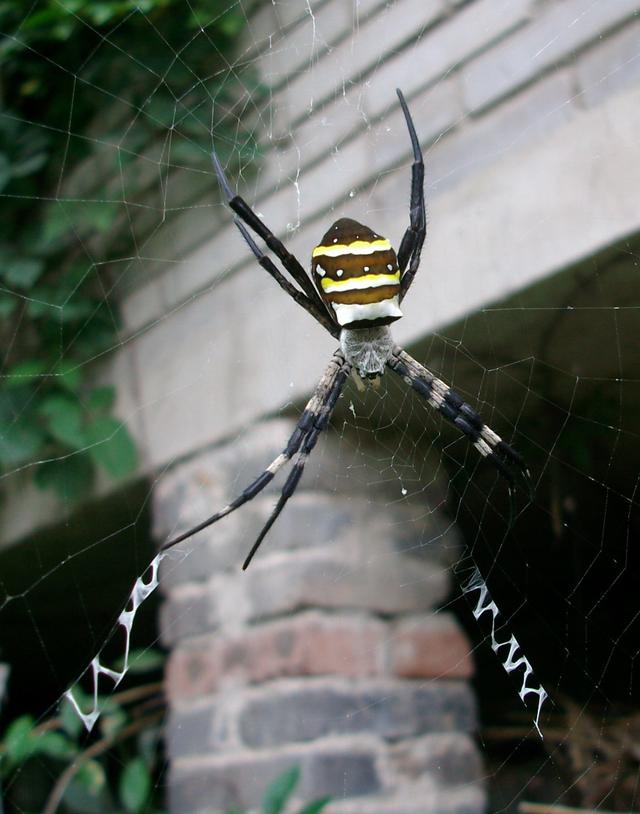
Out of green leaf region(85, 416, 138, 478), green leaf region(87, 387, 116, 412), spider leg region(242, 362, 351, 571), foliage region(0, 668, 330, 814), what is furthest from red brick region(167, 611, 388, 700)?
green leaf region(87, 387, 116, 412)

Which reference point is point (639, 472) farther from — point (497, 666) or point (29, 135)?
point (29, 135)

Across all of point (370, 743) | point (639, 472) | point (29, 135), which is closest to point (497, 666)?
point (639, 472)

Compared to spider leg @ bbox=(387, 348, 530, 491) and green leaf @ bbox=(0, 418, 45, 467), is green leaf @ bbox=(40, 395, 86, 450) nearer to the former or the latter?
green leaf @ bbox=(0, 418, 45, 467)

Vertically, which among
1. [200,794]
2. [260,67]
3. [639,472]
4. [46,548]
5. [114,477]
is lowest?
[200,794]

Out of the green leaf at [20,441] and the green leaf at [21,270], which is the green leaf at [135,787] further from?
the green leaf at [21,270]

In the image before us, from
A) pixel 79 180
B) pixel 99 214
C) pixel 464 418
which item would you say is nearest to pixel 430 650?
pixel 464 418

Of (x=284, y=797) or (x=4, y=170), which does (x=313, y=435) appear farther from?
(x=4, y=170)

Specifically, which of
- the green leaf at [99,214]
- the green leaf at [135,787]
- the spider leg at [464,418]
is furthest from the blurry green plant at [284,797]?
the green leaf at [99,214]
